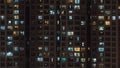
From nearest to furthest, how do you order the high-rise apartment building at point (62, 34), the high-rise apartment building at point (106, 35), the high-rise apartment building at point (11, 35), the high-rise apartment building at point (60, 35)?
the high-rise apartment building at point (106, 35) < the high-rise apartment building at point (62, 34) < the high-rise apartment building at point (60, 35) < the high-rise apartment building at point (11, 35)

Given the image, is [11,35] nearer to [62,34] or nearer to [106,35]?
[62,34]

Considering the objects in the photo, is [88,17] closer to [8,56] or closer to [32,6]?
[32,6]

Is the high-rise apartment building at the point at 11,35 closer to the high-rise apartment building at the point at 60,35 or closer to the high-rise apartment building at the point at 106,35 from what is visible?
the high-rise apartment building at the point at 60,35

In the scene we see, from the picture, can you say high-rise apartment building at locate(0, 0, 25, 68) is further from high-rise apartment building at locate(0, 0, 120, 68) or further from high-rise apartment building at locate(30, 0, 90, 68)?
high-rise apartment building at locate(30, 0, 90, 68)

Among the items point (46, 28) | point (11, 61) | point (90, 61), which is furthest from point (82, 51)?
point (11, 61)

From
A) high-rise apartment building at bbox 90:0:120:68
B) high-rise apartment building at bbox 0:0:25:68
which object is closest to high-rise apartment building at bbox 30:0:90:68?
high-rise apartment building at bbox 90:0:120:68

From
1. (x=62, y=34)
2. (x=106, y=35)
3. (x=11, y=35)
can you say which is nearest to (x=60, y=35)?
(x=62, y=34)


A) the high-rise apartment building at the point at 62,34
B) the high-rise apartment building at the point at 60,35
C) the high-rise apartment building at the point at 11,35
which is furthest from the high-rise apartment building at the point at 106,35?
the high-rise apartment building at the point at 11,35
